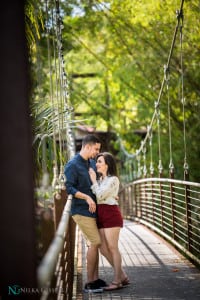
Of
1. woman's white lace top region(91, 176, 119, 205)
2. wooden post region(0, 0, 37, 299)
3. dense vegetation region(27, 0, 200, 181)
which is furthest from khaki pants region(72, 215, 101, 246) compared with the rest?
dense vegetation region(27, 0, 200, 181)

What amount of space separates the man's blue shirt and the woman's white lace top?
59mm

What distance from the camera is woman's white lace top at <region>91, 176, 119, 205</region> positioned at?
14.8 ft

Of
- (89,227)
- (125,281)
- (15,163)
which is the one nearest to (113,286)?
(125,281)

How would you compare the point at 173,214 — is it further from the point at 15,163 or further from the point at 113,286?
the point at 15,163

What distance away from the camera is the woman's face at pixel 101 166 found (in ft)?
15.2

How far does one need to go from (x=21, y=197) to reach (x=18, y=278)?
230mm

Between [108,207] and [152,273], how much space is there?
3.58 feet

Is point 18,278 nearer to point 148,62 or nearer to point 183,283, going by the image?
point 183,283

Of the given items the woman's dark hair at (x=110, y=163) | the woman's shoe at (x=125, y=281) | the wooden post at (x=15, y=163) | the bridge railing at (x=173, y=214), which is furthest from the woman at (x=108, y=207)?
the wooden post at (x=15, y=163)

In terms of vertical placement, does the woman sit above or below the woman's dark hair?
below

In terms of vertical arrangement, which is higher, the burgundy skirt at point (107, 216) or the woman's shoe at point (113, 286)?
the burgundy skirt at point (107, 216)

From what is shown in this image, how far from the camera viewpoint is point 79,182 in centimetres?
450

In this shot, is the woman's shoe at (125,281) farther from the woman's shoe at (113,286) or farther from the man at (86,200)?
the man at (86,200)

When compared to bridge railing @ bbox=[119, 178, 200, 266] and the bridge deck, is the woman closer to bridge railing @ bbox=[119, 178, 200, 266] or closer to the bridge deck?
the bridge deck
